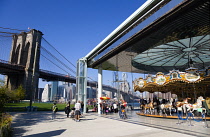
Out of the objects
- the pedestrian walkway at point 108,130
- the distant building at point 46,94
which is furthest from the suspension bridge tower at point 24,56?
the distant building at point 46,94

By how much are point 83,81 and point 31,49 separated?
33.6 metres

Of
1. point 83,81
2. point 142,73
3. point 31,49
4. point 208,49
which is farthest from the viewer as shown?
point 31,49

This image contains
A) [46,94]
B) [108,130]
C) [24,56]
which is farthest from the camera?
[46,94]

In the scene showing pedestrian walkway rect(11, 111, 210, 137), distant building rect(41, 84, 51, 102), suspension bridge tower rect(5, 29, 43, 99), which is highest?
suspension bridge tower rect(5, 29, 43, 99)

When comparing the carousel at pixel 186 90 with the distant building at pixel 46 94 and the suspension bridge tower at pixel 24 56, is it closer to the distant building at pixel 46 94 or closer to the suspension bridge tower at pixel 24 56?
the suspension bridge tower at pixel 24 56

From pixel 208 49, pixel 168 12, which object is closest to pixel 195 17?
pixel 168 12

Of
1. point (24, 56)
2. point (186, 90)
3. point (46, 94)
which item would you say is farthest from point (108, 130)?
point (46, 94)

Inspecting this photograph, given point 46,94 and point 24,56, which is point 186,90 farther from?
point 46,94

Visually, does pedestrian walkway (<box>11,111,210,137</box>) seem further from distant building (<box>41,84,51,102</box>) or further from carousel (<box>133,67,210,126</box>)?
distant building (<box>41,84,51,102</box>)

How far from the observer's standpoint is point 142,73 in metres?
28.3

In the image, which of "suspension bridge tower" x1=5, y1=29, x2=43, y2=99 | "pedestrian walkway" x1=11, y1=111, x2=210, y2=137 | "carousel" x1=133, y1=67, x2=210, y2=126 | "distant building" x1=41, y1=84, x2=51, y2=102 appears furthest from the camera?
"distant building" x1=41, y1=84, x2=51, y2=102

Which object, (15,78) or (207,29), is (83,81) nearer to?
(207,29)

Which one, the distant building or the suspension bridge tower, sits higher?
the suspension bridge tower

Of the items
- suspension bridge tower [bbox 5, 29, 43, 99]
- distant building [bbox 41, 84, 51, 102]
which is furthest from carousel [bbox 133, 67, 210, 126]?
distant building [bbox 41, 84, 51, 102]
